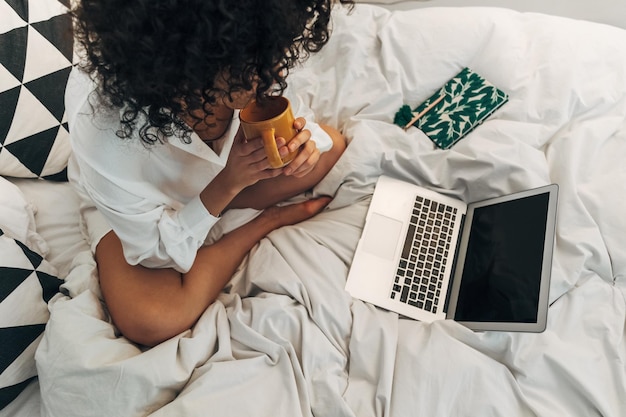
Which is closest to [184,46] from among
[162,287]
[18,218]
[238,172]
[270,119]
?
[270,119]

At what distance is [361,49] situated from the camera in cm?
117

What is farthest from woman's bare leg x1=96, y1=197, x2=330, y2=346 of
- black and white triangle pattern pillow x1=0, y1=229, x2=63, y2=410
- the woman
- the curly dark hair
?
the curly dark hair

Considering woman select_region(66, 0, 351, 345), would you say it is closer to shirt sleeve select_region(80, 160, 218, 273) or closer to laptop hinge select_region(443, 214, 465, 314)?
shirt sleeve select_region(80, 160, 218, 273)

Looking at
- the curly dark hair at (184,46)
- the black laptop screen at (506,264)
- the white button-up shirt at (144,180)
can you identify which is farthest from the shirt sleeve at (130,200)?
the black laptop screen at (506,264)

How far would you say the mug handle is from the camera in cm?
69

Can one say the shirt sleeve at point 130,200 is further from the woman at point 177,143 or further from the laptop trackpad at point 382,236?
the laptop trackpad at point 382,236

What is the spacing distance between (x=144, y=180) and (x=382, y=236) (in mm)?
480

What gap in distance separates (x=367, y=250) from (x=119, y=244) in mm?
497

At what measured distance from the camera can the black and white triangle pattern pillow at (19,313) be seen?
32.9 inches

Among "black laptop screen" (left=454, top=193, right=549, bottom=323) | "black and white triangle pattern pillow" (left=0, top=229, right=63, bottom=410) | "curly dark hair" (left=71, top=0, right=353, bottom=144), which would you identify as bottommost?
"black and white triangle pattern pillow" (left=0, top=229, right=63, bottom=410)

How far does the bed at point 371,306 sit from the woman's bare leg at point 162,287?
3 cm

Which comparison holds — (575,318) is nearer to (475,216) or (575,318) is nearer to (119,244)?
(475,216)

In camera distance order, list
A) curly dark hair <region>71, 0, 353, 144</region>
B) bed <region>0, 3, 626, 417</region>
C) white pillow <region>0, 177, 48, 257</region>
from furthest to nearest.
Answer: white pillow <region>0, 177, 48, 257</region> < bed <region>0, 3, 626, 417</region> < curly dark hair <region>71, 0, 353, 144</region>

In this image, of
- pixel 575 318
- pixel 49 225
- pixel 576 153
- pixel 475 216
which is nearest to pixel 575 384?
pixel 575 318
